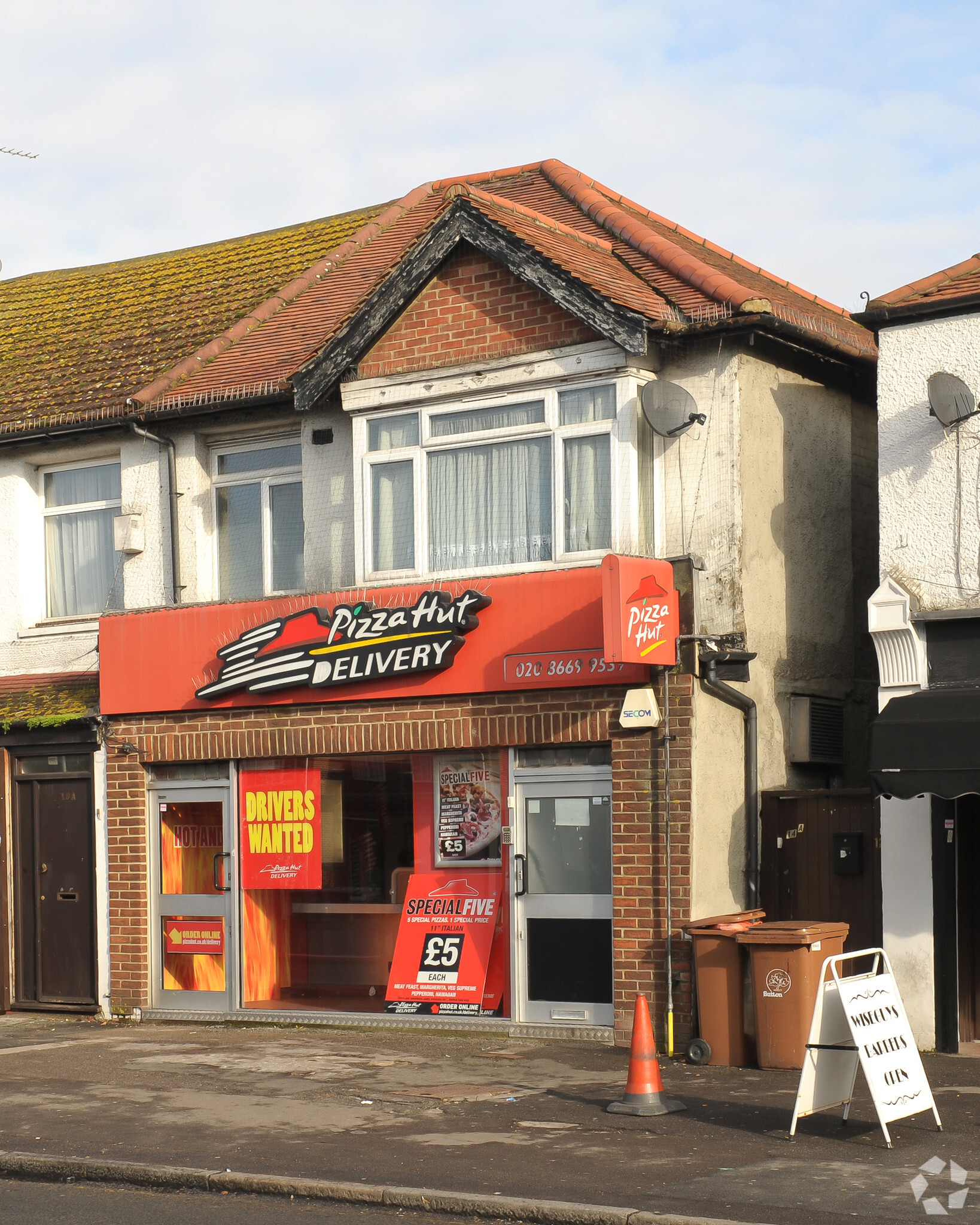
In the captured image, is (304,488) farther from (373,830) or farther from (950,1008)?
(950,1008)

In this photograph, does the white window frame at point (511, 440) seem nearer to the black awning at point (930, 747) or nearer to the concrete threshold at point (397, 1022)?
the black awning at point (930, 747)

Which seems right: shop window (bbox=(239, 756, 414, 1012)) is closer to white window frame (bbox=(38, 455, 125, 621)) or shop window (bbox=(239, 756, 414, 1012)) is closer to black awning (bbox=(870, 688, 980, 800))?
white window frame (bbox=(38, 455, 125, 621))

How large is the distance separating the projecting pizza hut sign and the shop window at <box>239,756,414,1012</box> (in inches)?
33.8

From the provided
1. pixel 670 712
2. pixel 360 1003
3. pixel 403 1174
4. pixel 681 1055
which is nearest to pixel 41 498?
→ pixel 360 1003

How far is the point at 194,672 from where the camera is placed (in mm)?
14141

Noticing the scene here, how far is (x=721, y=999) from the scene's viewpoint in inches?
446

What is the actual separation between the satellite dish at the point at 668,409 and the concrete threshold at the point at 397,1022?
475cm

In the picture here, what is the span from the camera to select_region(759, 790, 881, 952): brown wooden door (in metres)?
12.2

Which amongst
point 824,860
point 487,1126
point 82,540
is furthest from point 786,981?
point 82,540

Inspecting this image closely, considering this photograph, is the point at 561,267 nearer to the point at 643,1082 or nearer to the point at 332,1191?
the point at 643,1082

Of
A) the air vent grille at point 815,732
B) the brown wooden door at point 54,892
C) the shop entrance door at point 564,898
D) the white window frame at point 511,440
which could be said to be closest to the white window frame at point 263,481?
the white window frame at point 511,440

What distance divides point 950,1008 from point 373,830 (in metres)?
5.12

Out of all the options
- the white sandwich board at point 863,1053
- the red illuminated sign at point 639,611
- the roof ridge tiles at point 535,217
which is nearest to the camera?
the white sandwich board at point 863,1053

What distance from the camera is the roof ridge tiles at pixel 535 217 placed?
13.4 meters
